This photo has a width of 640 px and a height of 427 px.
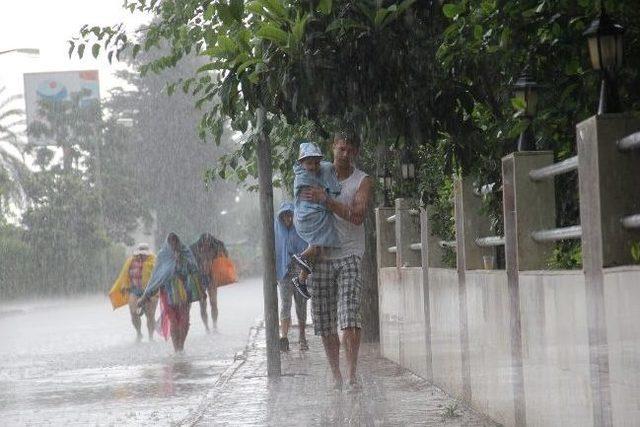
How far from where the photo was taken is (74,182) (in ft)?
192

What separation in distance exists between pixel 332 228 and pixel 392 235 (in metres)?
3.82

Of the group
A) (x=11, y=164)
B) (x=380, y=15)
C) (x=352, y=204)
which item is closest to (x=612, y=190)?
(x=380, y=15)

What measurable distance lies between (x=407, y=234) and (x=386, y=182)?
1504 mm

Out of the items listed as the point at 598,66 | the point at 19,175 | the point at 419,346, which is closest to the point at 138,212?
the point at 19,175

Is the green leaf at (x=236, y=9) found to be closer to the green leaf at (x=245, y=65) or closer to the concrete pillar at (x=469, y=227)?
the green leaf at (x=245, y=65)

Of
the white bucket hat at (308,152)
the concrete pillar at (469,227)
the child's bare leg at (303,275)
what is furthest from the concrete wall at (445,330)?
the white bucket hat at (308,152)

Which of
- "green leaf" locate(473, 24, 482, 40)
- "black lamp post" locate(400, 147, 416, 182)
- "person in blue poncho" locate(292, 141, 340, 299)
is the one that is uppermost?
"green leaf" locate(473, 24, 482, 40)

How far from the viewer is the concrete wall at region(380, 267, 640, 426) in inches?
210

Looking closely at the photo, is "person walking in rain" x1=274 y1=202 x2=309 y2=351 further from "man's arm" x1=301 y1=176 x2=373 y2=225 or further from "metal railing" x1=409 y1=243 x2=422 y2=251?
"man's arm" x1=301 y1=176 x2=373 y2=225

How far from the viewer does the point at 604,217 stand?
18.8 ft

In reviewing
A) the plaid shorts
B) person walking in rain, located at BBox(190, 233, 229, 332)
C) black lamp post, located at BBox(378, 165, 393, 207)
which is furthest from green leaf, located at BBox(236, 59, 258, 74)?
person walking in rain, located at BBox(190, 233, 229, 332)

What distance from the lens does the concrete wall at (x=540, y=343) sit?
5324mm

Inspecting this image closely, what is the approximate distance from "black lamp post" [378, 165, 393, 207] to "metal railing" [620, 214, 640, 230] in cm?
769

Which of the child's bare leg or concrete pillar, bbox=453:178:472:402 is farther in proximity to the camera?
the child's bare leg
